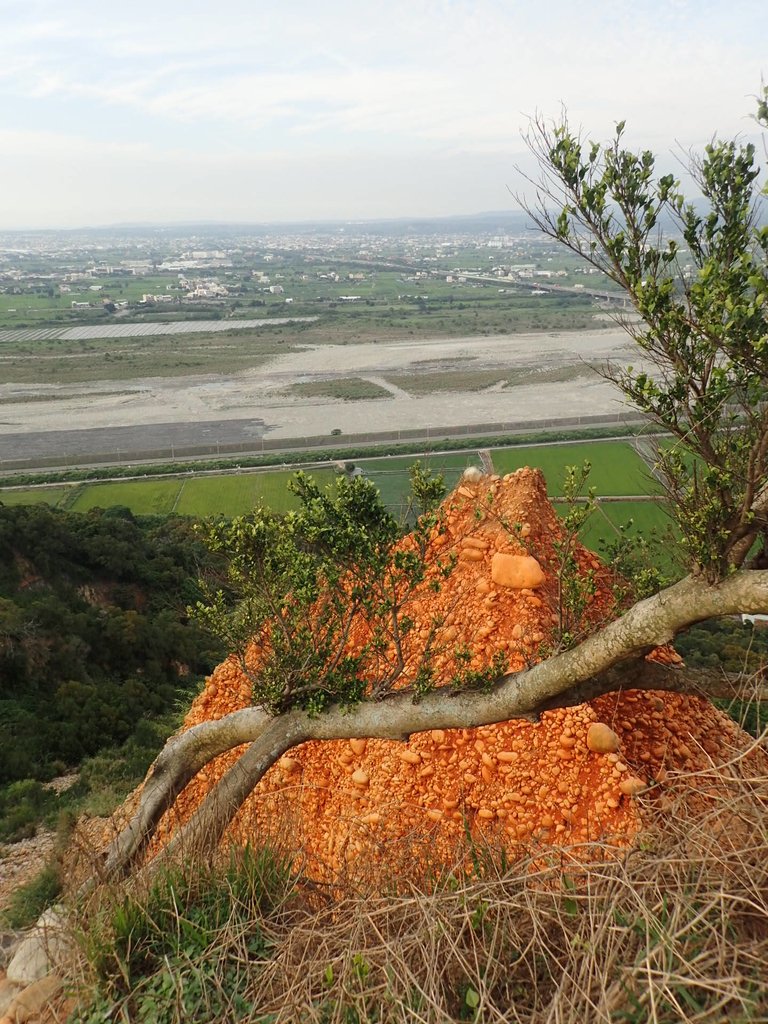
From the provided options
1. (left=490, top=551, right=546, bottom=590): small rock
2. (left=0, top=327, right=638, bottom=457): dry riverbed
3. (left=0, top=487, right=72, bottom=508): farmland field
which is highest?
(left=490, top=551, right=546, bottom=590): small rock

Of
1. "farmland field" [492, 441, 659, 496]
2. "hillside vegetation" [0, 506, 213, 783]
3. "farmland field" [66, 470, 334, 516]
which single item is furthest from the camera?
"farmland field" [66, 470, 334, 516]

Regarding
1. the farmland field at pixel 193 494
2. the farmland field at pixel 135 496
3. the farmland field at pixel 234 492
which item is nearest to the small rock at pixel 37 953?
the farmland field at pixel 234 492

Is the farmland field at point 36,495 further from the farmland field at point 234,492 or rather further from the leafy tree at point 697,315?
the leafy tree at point 697,315

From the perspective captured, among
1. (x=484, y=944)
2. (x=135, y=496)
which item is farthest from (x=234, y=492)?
(x=484, y=944)

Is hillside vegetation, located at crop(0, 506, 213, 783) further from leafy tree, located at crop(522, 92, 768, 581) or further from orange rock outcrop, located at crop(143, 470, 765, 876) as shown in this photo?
leafy tree, located at crop(522, 92, 768, 581)

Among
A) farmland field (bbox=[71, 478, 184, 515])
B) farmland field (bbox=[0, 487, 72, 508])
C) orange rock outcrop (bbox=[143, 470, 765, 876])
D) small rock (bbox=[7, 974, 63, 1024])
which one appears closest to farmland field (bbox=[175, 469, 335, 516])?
farmland field (bbox=[71, 478, 184, 515])

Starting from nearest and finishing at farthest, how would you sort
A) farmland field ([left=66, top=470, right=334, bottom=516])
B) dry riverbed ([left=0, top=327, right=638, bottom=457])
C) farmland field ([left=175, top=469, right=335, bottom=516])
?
farmland field ([left=175, top=469, right=335, bottom=516]) → farmland field ([left=66, top=470, right=334, bottom=516]) → dry riverbed ([left=0, top=327, right=638, bottom=457])

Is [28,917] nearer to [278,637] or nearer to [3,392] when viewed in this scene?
[278,637]

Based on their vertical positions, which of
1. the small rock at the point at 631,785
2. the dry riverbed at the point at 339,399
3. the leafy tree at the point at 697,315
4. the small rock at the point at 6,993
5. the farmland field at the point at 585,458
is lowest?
the farmland field at the point at 585,458
